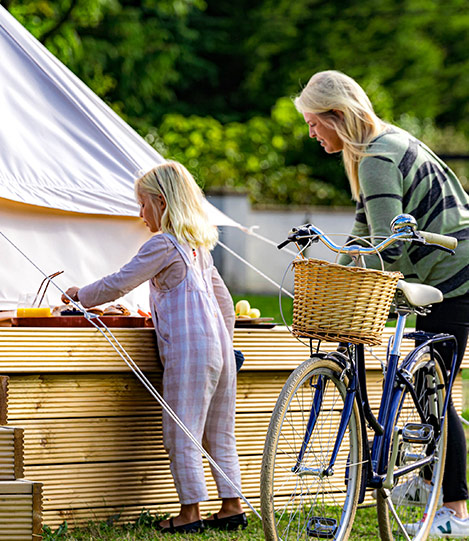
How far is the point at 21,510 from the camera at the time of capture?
9.92 ft

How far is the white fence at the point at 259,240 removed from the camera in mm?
13406

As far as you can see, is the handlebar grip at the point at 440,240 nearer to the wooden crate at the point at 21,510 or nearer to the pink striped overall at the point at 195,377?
the pink striped overall at the point at 195,377

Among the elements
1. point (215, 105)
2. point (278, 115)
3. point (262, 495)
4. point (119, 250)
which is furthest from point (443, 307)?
point (215, 105)

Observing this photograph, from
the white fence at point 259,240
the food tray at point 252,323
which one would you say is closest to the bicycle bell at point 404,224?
the food tray at point 252,323

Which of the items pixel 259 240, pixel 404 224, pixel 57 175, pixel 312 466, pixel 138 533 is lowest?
pixel 138 533

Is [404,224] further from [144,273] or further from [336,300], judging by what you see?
[144,273]

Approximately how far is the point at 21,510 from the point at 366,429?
1.21 meters

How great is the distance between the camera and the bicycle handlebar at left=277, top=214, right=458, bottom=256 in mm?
3123

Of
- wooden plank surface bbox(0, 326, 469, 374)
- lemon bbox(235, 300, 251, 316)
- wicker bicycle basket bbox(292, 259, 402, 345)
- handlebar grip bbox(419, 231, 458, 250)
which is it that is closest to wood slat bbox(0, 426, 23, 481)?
wooden plank surface bbox(0, 326, 469, 374)

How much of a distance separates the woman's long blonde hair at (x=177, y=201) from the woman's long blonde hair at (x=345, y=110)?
54 centimetres

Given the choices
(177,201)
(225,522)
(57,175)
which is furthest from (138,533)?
(57,175)

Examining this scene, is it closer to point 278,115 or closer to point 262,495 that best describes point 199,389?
point 262,495

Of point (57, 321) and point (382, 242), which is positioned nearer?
point (382, 242)

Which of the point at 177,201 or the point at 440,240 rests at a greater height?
the point at 177,201
